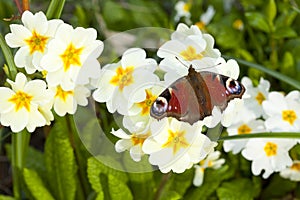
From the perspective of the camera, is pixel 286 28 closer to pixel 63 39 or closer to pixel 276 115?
pixel 276 115

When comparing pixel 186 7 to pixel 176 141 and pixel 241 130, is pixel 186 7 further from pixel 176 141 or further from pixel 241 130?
pixel 176 141

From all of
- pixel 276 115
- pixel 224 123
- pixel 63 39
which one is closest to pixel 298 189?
pixel 276 115

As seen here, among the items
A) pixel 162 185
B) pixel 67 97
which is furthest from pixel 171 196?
pixel 67 97

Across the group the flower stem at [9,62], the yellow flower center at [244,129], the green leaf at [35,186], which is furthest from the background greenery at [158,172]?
the flower stem at [9,62]

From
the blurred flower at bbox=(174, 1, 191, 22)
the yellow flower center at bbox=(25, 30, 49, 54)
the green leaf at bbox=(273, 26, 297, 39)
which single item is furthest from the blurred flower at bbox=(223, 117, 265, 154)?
the blurred flower at bbox=(174, 1, 191, 22)

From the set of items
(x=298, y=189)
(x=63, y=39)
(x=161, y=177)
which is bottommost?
(x=298, y=189)

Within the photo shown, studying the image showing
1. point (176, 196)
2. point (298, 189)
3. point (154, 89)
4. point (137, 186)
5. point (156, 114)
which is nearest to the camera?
point (156, 114)
